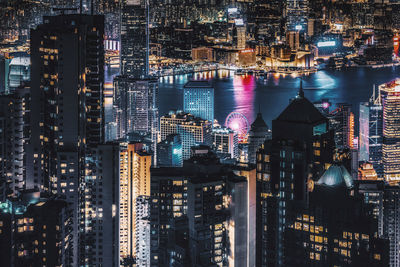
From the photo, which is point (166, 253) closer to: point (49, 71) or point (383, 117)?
point (49, 71)

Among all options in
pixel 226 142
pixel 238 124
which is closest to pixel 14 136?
pixel 226 142

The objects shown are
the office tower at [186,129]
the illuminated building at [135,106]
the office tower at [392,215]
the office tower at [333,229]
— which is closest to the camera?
the office tower at [333,229]

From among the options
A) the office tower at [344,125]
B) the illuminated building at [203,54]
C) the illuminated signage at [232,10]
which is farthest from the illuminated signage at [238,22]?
the office tower at [344,125]

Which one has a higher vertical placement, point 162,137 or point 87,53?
point 87,53

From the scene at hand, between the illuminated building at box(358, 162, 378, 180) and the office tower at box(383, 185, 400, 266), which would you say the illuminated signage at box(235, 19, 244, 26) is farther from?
the office tower at box(383, 185, 400, 266)

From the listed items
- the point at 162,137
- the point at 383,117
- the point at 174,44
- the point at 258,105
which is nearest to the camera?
the point at 383,117

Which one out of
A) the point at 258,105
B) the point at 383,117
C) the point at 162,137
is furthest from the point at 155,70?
the point at 383,117

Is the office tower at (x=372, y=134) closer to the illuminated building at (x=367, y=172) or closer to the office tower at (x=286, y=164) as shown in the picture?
the illuminated building at (x=367, y=172)
